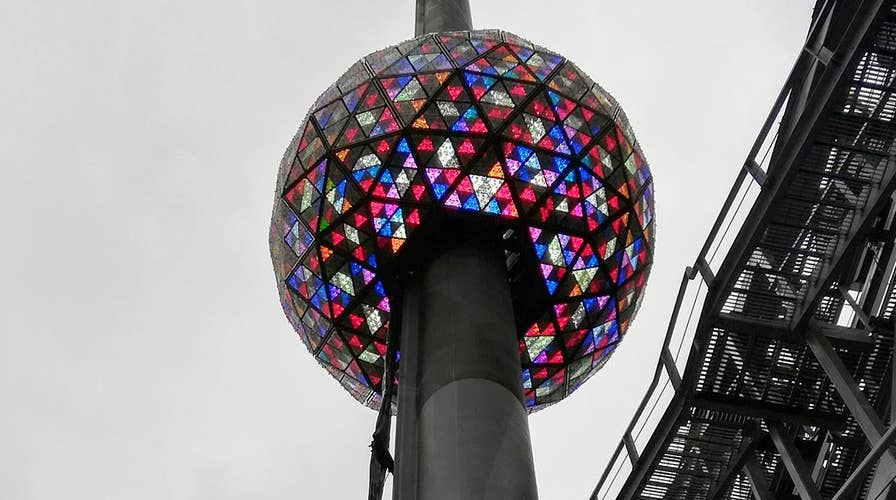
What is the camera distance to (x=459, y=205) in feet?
67.5

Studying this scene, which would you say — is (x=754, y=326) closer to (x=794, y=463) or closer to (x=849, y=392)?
(x=849, y=392)

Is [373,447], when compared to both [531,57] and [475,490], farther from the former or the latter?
[531,57]

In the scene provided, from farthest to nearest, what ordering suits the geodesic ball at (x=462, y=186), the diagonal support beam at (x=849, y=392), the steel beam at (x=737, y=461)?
the geodesic ball at (x=462, y=186) < the steel beam at (x=737, y=461) < the diagonal support beam at (x=849, y=392)

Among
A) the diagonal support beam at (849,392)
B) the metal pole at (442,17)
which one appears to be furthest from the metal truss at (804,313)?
the metal pole at (442,17)

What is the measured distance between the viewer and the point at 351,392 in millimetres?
24672

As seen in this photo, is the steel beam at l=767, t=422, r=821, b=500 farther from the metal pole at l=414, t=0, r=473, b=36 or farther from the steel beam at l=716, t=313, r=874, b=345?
the metal pole at l=414, t=0, r=473, b=36

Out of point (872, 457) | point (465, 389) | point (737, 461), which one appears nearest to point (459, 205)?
point (465, 389)

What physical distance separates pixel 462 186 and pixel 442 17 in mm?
10333

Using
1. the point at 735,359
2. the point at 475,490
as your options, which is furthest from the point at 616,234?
the point at 475,490

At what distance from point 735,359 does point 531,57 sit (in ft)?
24.1

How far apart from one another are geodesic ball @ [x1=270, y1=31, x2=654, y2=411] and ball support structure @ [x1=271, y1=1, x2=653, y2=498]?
0.11 ft

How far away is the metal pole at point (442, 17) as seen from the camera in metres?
29.1

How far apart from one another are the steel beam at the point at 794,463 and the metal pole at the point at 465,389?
15.9 ft

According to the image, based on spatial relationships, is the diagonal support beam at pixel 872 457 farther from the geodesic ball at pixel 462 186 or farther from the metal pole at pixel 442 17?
the metal pole at pixel 442 17
